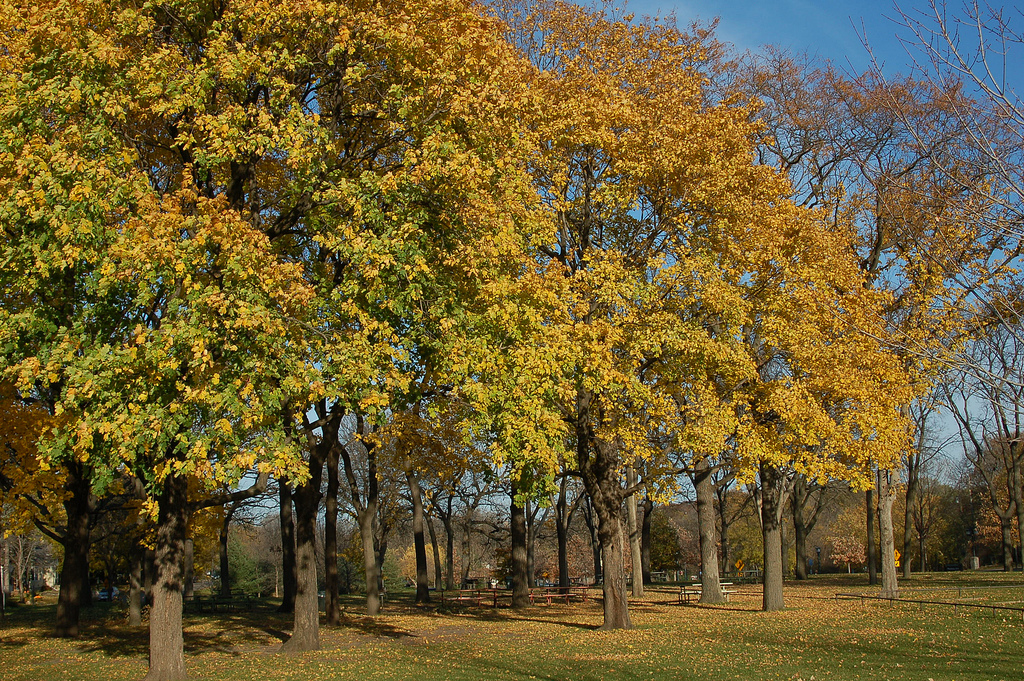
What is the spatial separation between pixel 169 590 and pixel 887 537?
842 inches

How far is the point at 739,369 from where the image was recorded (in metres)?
18.0

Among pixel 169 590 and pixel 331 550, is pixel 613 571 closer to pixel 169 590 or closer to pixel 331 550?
pixel 169 590

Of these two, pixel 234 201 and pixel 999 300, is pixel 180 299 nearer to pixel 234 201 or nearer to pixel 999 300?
pixel 234 201

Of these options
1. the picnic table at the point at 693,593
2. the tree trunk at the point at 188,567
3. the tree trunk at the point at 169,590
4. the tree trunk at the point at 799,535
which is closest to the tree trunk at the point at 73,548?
the tree trunk at the point at 169,590

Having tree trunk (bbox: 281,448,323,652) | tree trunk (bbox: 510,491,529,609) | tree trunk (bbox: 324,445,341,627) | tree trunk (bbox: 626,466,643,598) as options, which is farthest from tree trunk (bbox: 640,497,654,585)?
tree trunk (bbox: 281,448,323,652)

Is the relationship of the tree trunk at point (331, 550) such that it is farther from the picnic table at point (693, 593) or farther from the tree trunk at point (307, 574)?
the picnic table at point (693, 593)

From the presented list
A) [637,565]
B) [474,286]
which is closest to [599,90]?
[474,286]

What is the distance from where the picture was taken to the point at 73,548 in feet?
70.6

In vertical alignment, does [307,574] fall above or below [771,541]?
above

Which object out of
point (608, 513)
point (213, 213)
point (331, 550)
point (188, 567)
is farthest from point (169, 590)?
point (188, 567)

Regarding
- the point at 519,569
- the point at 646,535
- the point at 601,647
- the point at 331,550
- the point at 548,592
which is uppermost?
the point at 331,550

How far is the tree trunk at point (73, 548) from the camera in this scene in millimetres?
20984

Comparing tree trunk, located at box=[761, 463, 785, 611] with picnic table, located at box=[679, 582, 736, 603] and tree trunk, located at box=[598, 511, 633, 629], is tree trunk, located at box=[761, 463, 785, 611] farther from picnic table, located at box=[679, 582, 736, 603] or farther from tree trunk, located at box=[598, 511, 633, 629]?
tree trunk, located at box=[598, 511, 633, 629]

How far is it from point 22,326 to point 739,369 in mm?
14287
